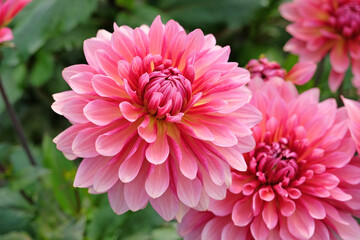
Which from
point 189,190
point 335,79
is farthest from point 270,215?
point 335,79

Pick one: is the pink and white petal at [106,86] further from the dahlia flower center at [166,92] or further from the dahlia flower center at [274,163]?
the dahlia flower center at [274,163]

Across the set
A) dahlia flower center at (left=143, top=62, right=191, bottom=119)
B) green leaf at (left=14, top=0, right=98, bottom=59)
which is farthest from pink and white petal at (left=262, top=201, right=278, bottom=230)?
green leaf at (left=14, top=0, right=98, bottom=59)

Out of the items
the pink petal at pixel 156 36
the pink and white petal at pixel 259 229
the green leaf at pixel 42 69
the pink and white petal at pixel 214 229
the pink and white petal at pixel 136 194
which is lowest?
the green leaf at pixel 42 69

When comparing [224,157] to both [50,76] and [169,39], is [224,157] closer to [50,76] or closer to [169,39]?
[169,39]

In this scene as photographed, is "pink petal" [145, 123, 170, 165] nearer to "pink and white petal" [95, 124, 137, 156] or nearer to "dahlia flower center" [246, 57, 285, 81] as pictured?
"pink and white petal" [95, 124, 137, 156]

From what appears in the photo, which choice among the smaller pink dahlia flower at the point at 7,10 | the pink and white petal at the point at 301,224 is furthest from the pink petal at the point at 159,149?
the smaller pink dahlia flower at the point at 7,10

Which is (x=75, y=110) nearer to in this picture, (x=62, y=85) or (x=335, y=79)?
(x=335, y=79)
